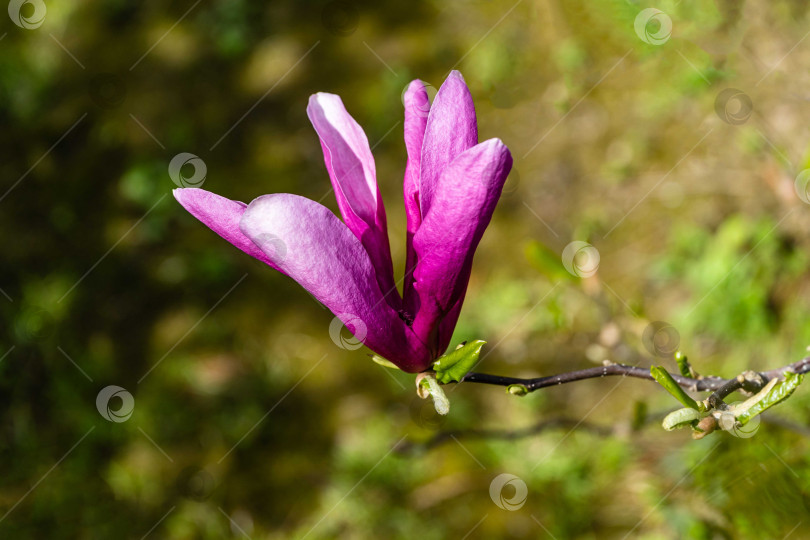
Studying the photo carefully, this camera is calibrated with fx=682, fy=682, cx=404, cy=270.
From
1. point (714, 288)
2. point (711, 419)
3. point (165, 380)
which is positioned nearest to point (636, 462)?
point (714, 288)

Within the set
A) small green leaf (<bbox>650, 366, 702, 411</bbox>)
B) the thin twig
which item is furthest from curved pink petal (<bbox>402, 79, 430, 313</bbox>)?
small green leaf (<bbox>650, 366, 702, 411</bbox>)

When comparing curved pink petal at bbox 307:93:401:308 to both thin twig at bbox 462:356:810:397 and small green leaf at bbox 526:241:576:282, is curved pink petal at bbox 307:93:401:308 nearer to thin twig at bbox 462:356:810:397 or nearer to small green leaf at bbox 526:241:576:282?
thin twig at bbox 462:356:810:397

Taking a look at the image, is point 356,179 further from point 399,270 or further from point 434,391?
point 399,270

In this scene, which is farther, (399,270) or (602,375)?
(399,270)

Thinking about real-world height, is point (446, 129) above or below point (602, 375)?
above

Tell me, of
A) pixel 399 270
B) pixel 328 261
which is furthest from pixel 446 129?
pixel 399 270

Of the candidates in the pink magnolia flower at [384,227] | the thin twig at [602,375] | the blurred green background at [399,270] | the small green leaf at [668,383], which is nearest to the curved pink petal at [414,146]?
the pink magnolia flower at [384,227]

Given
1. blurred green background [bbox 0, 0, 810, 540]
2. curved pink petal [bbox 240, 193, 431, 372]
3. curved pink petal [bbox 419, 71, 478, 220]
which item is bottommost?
blurred green background [bbox 0, 0, 810, 540]
